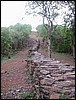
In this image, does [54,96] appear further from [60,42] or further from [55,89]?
[60,42]

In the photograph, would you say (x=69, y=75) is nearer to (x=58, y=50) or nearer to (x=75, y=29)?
(x=75, y=29)

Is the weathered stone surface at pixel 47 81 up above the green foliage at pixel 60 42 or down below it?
below

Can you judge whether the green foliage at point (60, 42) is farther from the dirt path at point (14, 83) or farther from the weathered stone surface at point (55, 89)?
the weathered stone surface at point (55, 89)

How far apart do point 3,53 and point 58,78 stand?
21.3 meters

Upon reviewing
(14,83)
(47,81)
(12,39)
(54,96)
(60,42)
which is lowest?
(14,83)

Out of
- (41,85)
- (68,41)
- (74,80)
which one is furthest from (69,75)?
(68,41)

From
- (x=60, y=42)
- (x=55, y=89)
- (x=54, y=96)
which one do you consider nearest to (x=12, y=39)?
(x=60, y=42)

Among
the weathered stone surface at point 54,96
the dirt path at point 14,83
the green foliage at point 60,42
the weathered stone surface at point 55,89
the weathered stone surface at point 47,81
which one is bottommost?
the dirt path at point 14,83

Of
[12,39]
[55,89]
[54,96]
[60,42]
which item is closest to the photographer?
[54,96]

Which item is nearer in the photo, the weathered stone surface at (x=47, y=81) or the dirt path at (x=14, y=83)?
the weathered stone surface at (x=47, y=81)

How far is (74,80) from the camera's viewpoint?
5.91m

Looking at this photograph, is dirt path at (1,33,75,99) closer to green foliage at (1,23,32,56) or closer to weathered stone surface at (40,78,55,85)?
weathered stone surface at (40,78,55,85)

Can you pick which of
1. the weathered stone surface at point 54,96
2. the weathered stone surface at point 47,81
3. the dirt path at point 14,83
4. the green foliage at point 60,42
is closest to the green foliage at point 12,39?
the green foliage at point 60,42

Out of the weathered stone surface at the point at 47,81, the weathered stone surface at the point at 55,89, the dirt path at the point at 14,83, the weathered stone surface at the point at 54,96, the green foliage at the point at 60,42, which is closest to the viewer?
the weathered stone surface at the point at 54,96
